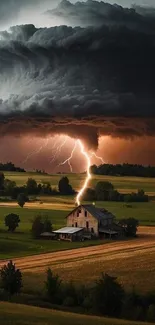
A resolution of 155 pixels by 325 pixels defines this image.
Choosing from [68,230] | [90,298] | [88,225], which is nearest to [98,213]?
[88,225]

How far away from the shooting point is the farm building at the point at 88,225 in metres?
97.0

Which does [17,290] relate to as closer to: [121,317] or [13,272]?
[13,272]

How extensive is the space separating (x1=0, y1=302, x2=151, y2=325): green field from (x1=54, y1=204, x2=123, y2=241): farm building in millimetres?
54971

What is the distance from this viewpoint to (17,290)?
163 ft

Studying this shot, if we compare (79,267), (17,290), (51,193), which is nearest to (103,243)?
(79,267)

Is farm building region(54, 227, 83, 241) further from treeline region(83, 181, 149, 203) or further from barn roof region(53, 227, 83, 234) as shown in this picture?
treeline region(83, 181, 149, 203)

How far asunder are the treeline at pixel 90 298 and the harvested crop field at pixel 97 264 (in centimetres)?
276

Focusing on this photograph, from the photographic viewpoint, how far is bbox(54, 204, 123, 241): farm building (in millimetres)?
97000

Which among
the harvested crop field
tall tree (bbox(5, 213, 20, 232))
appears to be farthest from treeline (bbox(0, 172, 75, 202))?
the harvested crop field

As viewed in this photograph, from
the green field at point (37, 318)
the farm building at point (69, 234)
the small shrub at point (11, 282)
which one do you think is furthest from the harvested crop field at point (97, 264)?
the farm building at point (69, 234)

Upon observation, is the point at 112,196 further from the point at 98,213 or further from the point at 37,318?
the point at 37,318

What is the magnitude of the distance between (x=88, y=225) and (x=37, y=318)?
→ 69564 millimetres

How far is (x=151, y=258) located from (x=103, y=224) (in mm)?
38095

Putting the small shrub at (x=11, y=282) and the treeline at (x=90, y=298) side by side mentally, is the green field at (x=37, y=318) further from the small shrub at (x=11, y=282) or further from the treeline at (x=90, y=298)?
the small shrub at (x=11, y=282)
